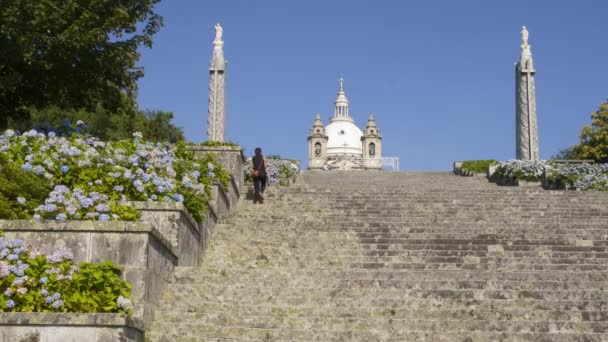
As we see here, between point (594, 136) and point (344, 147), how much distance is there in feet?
223

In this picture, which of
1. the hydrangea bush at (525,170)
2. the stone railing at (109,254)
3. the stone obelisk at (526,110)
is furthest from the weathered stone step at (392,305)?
the stone obelisk at (526,110)

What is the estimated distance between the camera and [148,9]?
17766 millimetres

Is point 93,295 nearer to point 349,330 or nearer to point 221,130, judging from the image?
point 349,330

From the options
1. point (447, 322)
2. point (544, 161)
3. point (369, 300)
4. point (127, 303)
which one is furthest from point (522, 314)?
point (544, 161)

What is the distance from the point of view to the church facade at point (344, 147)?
7499 cm

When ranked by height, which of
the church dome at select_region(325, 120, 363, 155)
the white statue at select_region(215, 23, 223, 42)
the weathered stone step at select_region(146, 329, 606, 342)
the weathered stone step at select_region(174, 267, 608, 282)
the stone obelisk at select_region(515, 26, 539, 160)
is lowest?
the weathered stone step at select_region(146, 329, 606, 342)

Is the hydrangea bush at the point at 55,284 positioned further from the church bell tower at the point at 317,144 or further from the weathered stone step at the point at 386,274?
the church bell tower at the point at 317,144

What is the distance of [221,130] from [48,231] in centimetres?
2437

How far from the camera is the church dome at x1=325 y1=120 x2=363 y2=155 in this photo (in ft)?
371

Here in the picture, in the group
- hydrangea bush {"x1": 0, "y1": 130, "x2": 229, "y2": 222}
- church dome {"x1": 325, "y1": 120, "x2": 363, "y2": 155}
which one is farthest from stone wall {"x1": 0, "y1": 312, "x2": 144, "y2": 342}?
church dome {"x1": 325, "y1": 120, "x2": 363, "y2": 155}

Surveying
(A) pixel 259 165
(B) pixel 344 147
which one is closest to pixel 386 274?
(A) pixel 259 165

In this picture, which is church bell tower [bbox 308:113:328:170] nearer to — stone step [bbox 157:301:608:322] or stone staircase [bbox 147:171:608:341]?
stone staircase [bbox 147:171:608:341]

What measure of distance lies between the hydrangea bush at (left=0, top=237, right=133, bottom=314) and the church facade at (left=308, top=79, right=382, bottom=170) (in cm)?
4449

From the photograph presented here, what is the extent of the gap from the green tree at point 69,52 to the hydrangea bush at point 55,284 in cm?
650
